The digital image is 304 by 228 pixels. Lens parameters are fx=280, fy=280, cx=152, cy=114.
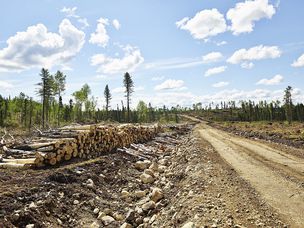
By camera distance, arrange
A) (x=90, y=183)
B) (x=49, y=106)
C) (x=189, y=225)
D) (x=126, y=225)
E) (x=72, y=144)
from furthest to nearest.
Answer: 1. (x=49, y=106)
2. (x=72, y=144)
3. (x=90, y=183)
4. (x=126, y=225)
5. (x=189, y=225)

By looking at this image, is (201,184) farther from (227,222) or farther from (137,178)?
(137,178)

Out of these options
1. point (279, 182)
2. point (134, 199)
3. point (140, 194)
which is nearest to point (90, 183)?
point (134, 199)

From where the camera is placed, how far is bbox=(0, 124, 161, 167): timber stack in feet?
44.7

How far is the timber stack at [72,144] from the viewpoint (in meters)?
13.6

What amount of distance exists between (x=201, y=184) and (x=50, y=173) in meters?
6.03

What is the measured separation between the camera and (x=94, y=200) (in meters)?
10.0

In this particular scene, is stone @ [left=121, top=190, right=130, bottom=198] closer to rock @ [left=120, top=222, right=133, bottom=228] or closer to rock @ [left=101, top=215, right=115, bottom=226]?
rock @ [left=101, top=215, right=115, bottom=226]

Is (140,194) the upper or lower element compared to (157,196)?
lower

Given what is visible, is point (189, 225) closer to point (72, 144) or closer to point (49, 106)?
point (72, 144)

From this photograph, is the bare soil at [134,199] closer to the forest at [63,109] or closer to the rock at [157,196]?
the rock at [157,196]

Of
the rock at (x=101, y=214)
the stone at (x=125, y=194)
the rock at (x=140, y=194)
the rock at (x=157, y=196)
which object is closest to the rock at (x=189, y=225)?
the rock at (x=157, y=196)

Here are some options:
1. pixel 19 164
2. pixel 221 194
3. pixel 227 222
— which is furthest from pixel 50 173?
pixel 227 222

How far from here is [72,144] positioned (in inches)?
580

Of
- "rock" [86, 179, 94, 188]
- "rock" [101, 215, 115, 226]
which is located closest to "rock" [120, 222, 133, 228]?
"rock" [101, 215, 115, 226]
